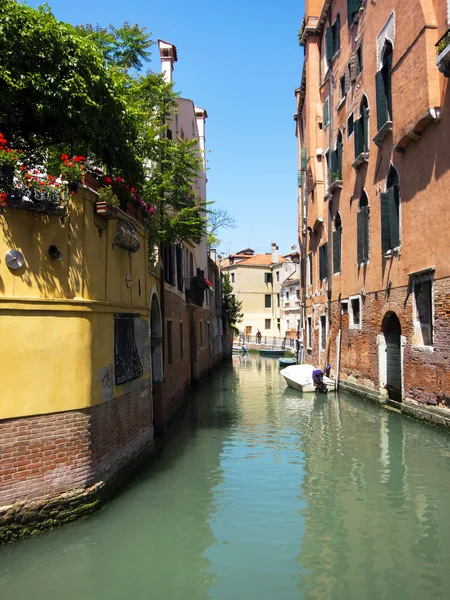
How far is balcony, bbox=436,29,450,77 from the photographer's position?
10.6 m

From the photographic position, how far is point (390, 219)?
563 inches

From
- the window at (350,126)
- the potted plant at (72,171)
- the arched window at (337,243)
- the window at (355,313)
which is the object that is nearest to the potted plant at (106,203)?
the potted plant at (72,171)

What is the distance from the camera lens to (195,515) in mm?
6719

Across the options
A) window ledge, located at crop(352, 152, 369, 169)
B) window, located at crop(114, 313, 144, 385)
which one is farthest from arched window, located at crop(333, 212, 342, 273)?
window, located at crop(114, 313, 144, 385)

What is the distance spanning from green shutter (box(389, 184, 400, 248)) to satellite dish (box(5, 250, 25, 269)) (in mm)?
10264

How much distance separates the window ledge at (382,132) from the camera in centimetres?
1416

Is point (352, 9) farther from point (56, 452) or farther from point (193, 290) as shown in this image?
point (56, 452)

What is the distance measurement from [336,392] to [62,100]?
47.6 feet

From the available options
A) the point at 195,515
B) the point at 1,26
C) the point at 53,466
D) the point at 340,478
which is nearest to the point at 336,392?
the point at 340,478

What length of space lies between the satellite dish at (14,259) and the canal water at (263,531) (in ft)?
8.88

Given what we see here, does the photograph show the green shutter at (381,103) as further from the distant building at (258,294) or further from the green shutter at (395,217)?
the distant building at (258,294)

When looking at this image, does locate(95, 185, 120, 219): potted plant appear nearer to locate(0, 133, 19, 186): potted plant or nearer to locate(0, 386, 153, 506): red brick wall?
locate(0, 133, 19, 186): potted plant

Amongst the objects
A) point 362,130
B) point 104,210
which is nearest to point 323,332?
point 362,130

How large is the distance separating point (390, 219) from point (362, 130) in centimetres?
394
